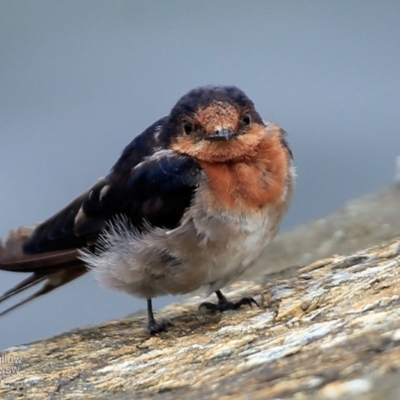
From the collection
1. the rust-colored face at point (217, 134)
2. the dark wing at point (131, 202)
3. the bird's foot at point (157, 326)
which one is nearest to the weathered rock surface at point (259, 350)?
the bird's foot at point (157, 326)

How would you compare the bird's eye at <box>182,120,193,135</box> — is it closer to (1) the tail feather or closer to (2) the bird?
(2) the bird

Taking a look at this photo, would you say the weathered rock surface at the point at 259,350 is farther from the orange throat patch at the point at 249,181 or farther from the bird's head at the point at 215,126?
the bird's head at the point at 215,126

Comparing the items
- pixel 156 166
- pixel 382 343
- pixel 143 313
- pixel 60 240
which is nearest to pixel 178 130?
pixel 156 166

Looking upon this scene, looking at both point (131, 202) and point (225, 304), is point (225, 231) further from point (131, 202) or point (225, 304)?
point (131, 202)

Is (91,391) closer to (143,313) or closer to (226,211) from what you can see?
(226,211)

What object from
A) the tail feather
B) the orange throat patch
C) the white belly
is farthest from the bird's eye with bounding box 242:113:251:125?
the tail feather

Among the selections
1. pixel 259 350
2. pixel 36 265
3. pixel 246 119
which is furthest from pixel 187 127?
pixel 259 350
